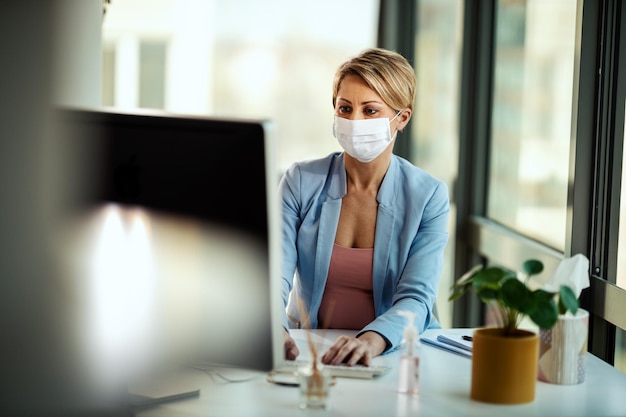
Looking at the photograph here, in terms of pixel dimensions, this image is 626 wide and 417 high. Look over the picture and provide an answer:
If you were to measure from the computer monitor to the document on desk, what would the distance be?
70cm

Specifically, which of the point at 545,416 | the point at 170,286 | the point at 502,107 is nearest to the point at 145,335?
the point at 170,286

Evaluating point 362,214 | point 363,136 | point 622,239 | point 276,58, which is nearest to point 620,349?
point 622,239

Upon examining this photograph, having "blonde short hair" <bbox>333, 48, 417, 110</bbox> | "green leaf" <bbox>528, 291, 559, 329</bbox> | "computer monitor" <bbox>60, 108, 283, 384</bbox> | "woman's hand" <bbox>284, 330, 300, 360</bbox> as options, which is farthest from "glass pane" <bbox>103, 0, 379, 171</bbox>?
"computer monitor" <bbox>60, 108, 283, 384</bbox>

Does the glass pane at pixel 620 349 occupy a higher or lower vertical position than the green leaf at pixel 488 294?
lower

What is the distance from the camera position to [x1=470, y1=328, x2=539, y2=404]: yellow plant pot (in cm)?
157

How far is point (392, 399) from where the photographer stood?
1625 mm

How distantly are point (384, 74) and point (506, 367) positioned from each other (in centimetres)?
100

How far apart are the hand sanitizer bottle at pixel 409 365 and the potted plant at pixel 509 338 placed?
106 millimetres

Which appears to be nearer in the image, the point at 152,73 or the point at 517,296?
the point at 517,296

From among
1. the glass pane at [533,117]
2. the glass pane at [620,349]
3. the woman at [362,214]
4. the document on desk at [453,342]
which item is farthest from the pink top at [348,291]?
the glass pane at [533,117]

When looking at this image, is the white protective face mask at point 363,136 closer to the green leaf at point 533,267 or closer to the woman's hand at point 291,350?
the woman's hand at point 291,350

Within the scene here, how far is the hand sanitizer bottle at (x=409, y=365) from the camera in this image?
163 cm

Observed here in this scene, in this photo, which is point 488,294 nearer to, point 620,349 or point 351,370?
point 351,370

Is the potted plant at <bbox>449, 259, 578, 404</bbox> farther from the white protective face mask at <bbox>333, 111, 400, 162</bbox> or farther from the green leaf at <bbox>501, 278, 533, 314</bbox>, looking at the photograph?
the white protective face mask at <bbox>333, 111, 400, 162</bbox>
